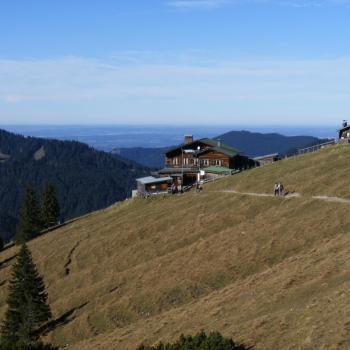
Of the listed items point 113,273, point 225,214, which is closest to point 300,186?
point 225,214

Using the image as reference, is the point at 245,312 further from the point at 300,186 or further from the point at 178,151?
the point at 178,151

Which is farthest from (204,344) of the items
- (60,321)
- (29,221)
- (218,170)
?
(29,221)

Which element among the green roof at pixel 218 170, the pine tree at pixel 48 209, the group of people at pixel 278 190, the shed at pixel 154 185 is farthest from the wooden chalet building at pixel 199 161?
the group of people at pixel 278 190

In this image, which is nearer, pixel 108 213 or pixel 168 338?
pixel 168 338

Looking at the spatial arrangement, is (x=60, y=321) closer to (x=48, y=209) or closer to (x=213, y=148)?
(x=213, y=148)

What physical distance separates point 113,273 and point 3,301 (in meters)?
16.2

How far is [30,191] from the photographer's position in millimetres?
110750

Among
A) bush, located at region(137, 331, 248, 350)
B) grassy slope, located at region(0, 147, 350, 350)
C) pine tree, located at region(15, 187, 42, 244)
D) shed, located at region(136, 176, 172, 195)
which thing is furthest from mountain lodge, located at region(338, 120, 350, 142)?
bush, located at region(137, 331, 248, 350)

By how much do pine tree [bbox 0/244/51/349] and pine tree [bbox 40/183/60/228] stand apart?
5613cm

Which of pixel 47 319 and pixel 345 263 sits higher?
pixel 345 263

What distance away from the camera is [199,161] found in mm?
106625

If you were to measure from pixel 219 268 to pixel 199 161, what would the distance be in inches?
2453

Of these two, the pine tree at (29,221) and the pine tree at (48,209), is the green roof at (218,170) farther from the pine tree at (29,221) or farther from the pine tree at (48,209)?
the pine tree at (48,209)

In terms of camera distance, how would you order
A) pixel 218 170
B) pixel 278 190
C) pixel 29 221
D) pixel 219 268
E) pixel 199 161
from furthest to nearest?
1. pixel 199 161
2. pixel 29 221
3. pixel 218 170
4. pixel 278 190
5. pixel 219 268
